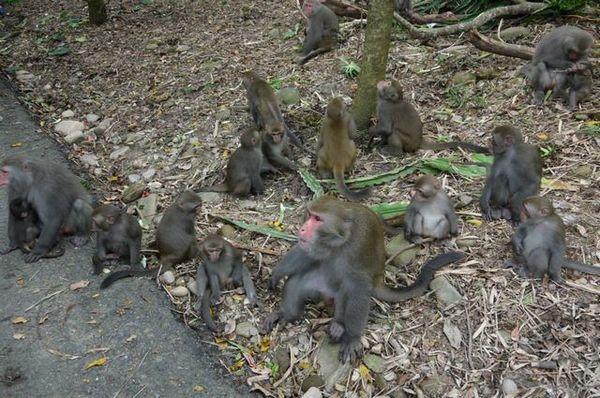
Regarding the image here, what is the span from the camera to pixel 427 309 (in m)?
4.55

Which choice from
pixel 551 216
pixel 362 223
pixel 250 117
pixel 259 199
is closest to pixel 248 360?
pixel 362 223

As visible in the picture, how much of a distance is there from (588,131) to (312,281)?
339 centimetres

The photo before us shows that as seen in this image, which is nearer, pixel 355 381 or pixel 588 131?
pixel 355 381

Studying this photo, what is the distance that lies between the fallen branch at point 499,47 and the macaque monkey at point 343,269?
3616 millimetres

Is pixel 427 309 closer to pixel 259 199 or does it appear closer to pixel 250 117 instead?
pixel 259 199

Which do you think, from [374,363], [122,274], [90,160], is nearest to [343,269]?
[374,363]

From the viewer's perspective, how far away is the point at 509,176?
520cm

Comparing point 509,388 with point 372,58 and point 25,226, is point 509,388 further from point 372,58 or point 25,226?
point 25,226

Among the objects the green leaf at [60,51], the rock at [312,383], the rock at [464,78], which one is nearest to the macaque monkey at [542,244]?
the rock at [312,383]

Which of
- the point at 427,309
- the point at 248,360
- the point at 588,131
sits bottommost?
the point at 248,360

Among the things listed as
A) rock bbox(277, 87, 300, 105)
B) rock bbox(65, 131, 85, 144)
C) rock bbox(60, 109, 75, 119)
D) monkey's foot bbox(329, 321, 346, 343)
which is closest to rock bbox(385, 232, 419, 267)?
monkey's foot bbox(329, 321, 346, 343)

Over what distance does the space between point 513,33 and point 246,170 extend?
4.14 metres

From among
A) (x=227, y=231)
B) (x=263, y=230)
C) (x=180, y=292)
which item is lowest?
(x=180, y=292)

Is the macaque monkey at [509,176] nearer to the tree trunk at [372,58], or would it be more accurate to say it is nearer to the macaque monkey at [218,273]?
the tree trunk at [372,58]
